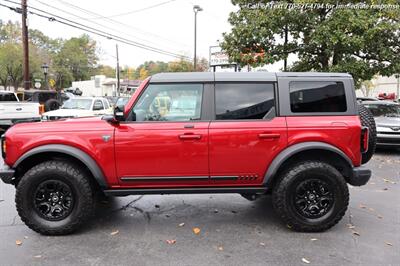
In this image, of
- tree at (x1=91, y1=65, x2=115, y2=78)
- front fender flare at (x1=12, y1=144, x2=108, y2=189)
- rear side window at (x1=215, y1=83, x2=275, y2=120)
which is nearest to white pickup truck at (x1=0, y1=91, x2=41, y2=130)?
front fender flare at (x1=12, y1=144, x2=108, y2=189)

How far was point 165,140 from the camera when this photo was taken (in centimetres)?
430

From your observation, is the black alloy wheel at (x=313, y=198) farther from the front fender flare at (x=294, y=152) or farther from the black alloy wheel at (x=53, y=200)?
the black alloy wheel at (x=53, y=200)

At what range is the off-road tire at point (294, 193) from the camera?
14.3 ft

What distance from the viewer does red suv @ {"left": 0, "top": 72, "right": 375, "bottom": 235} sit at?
4.29 meters

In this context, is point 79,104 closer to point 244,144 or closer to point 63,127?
point 63,127

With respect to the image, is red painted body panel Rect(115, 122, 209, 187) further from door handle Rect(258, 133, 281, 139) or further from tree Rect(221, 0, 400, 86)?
tree Rect(221, 0, 400, 86)

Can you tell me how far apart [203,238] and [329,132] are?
76.5 inches

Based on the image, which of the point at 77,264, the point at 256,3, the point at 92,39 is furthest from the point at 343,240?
the point at 92,39

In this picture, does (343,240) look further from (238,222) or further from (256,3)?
(256,3)

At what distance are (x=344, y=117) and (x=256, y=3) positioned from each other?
9814mm

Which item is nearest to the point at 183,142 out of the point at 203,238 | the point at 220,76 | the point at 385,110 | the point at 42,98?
the point at 220,76

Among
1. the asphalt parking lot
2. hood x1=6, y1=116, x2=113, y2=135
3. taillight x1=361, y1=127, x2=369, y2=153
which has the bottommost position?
the asphalt parking lot

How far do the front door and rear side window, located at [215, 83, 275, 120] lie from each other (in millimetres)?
245

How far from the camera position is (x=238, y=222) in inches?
189
